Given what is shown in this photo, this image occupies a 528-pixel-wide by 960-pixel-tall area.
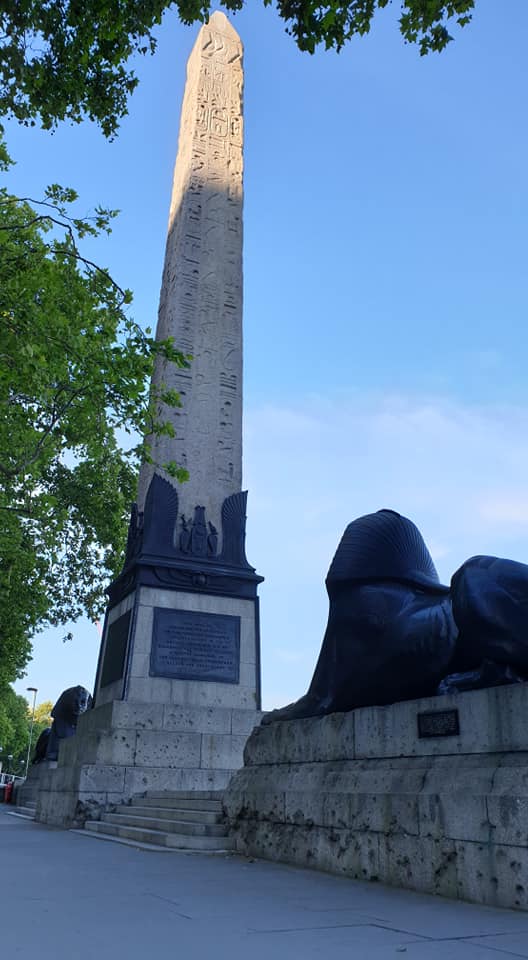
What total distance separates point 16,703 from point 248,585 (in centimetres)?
6827

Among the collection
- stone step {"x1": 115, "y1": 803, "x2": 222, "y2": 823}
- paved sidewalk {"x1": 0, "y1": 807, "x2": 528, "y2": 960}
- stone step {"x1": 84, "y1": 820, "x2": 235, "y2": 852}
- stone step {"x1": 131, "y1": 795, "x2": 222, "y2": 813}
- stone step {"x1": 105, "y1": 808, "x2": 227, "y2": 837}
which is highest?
stone step {"x1": 131, "y1": 795, "x2": 222, "y2": 813}

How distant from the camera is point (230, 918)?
163 inches

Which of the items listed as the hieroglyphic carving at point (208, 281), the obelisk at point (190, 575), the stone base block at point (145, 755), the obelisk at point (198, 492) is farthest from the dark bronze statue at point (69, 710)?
the hieroglyphic carving at point (208, 281)

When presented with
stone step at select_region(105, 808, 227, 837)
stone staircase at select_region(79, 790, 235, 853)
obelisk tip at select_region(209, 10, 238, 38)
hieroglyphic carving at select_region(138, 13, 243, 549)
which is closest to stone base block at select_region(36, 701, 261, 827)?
stone staircase at select_region(79, 790, 235, 853)

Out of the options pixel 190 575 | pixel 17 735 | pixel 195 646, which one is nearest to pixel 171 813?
pixel 195 646

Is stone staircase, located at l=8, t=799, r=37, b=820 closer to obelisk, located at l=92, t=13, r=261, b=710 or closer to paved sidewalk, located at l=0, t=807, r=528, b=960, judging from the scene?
obelisk, located at l=92, t=13, r=261, b=710

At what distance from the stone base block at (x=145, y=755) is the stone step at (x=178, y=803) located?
400 mm

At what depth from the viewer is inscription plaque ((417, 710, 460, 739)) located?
541cm

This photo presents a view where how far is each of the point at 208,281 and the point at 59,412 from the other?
13.9 ft

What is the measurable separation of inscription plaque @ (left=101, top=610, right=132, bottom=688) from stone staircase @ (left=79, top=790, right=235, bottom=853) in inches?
88.3

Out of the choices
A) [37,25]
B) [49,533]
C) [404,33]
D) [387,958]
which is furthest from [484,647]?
[49,533]

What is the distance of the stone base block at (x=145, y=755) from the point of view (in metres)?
11.5

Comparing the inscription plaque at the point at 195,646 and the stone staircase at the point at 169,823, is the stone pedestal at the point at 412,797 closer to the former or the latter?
the stone staircase at the point at 169,823

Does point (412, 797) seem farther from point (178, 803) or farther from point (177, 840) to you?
point (178, 803)
